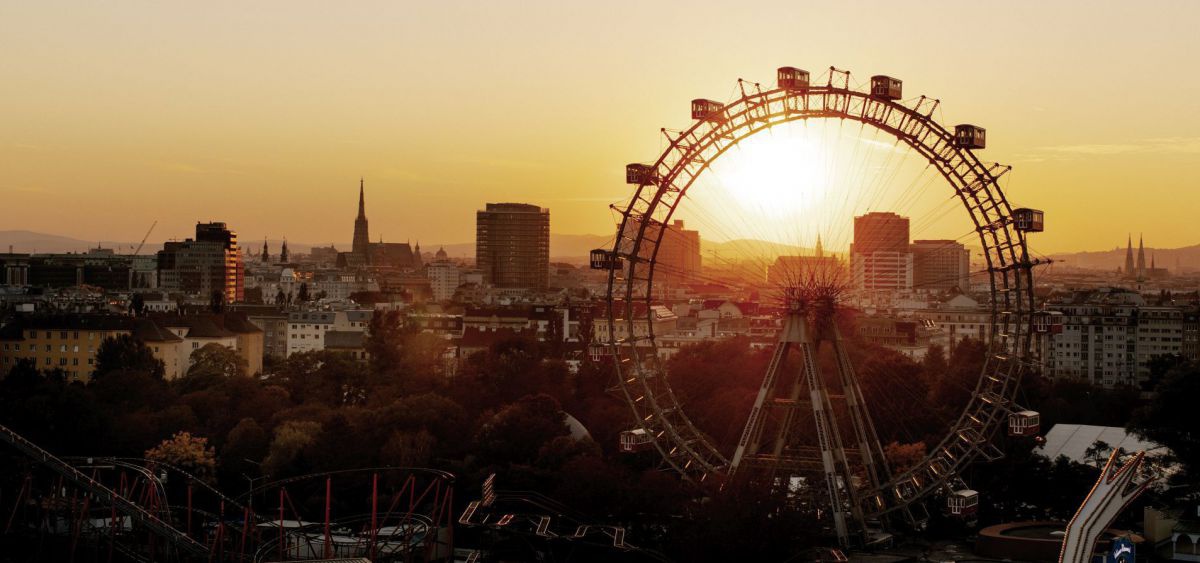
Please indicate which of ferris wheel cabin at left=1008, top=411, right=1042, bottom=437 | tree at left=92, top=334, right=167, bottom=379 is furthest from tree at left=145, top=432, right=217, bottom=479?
ferris wheel cabin at left=1008, top=411, right=1042, bottom=437

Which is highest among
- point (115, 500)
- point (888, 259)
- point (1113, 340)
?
point (888, 259)

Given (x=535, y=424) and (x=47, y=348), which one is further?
(x=47, y=348)

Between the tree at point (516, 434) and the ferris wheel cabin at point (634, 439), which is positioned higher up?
the ferris wheel cabin at point (634, 439)

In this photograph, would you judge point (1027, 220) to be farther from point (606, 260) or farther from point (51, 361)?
point (51, 361)

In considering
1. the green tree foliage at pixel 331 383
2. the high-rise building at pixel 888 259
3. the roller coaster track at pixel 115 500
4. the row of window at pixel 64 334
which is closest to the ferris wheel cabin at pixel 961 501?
the roller coaster track at pixel 115 500

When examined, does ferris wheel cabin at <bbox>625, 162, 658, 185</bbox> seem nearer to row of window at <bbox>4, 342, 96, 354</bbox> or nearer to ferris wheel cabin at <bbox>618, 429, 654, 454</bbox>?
ferris wheel cabin at <bbox>618, 429, 654, 454</bbox>

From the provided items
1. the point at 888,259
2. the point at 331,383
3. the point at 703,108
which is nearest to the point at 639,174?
the point at 703,108

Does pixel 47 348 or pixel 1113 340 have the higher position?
pixel 1113 340

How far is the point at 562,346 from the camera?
4016 inches

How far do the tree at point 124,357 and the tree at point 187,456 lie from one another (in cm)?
2777

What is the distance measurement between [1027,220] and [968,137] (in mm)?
3197

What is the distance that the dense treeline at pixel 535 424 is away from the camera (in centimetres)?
4762

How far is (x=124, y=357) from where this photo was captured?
8894 centimetres

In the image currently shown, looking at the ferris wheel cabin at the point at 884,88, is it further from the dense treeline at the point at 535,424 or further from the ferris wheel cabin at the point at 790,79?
the dense treeline at the point at 535,424
